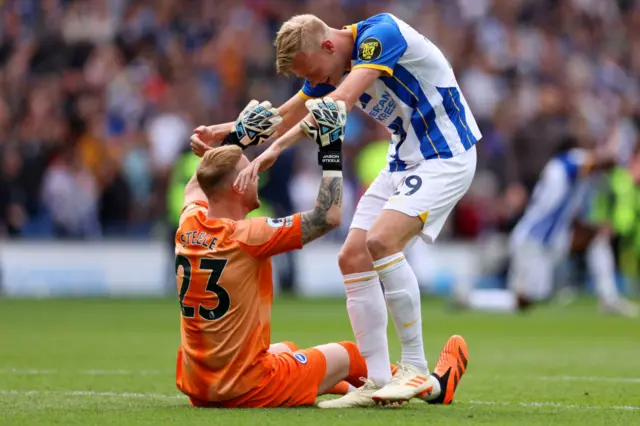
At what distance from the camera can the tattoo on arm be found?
6.18 metres

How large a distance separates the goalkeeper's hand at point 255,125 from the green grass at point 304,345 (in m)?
1.52

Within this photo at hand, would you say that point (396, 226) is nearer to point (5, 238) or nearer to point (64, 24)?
point (5, 238)

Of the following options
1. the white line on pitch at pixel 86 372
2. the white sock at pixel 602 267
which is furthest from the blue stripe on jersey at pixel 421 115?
the white sock at pixel 602 267

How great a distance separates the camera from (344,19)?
21.8 metres

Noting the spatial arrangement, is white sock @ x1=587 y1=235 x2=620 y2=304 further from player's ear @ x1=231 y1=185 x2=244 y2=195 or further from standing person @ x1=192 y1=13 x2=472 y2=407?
player's ear @ x1=231 y1=185 x2=244 y2=195

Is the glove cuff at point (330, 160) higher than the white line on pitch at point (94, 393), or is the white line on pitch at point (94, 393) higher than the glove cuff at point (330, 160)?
the glove cuff at point (330, 160)

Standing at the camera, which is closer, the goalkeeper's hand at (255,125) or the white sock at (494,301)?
the goalkeeper's hand at (255,125)

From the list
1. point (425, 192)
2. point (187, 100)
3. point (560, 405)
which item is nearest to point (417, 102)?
point (425, 192)

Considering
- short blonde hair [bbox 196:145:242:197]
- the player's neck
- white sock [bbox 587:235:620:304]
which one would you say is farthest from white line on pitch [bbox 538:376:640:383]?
white sock [bbox 587:235:620:304]

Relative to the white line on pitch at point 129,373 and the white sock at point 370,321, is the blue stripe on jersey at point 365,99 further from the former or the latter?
the white line on pitch at point 129,373

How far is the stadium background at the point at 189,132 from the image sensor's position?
18797 millimetres

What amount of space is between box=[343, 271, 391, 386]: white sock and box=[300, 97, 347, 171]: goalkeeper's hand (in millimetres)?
816

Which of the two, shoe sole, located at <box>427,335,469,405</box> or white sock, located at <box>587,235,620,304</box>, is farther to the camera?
white sock, located at <box>587,235,620,304</box>

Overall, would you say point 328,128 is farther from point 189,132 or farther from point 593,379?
point 189,132
